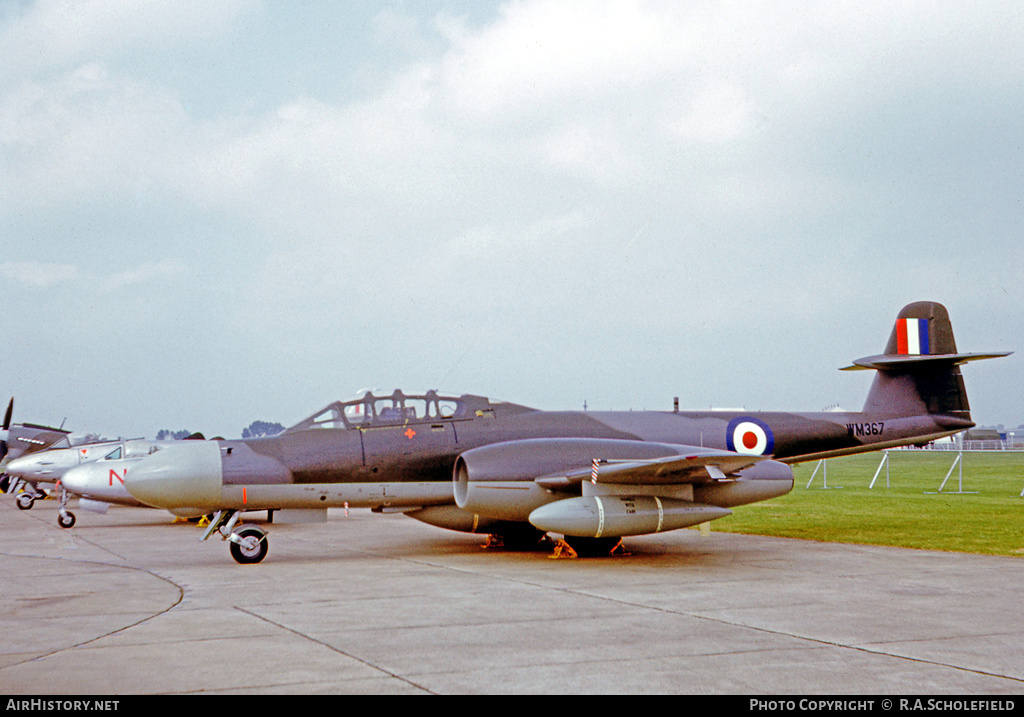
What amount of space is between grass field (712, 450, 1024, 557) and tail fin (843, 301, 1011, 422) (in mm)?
2080

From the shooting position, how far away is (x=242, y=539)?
38.7 feet

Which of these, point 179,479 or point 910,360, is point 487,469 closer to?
point 179,479

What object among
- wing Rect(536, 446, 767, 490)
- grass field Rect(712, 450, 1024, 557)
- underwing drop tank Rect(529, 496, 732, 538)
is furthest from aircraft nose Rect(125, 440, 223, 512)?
grass field Rect(712, 450, 1024, 557)

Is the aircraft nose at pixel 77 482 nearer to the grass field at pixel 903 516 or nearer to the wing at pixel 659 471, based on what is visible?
the wing at pixel 659 471

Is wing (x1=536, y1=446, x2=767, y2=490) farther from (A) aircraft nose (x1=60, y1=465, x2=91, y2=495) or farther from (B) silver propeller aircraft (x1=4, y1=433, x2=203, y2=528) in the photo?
(A) aircraft nose (x1=60, y1=465, x2=91, y2=495)

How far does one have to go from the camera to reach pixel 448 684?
17.0ft

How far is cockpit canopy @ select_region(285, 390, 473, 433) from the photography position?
12641 millimetres

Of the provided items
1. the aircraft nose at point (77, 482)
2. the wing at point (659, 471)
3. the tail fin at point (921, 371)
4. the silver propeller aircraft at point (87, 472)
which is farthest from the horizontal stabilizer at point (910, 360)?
the aircraft nose at point (77, 482)

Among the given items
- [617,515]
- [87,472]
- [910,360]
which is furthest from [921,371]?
[87,472]

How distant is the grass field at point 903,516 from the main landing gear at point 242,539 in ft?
28.3

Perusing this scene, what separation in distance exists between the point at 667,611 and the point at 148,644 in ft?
13.6

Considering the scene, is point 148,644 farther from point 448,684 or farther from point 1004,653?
point 1004,653

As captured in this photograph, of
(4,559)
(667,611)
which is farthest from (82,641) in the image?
(4,559)

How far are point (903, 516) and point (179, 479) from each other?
13590 millimetres
